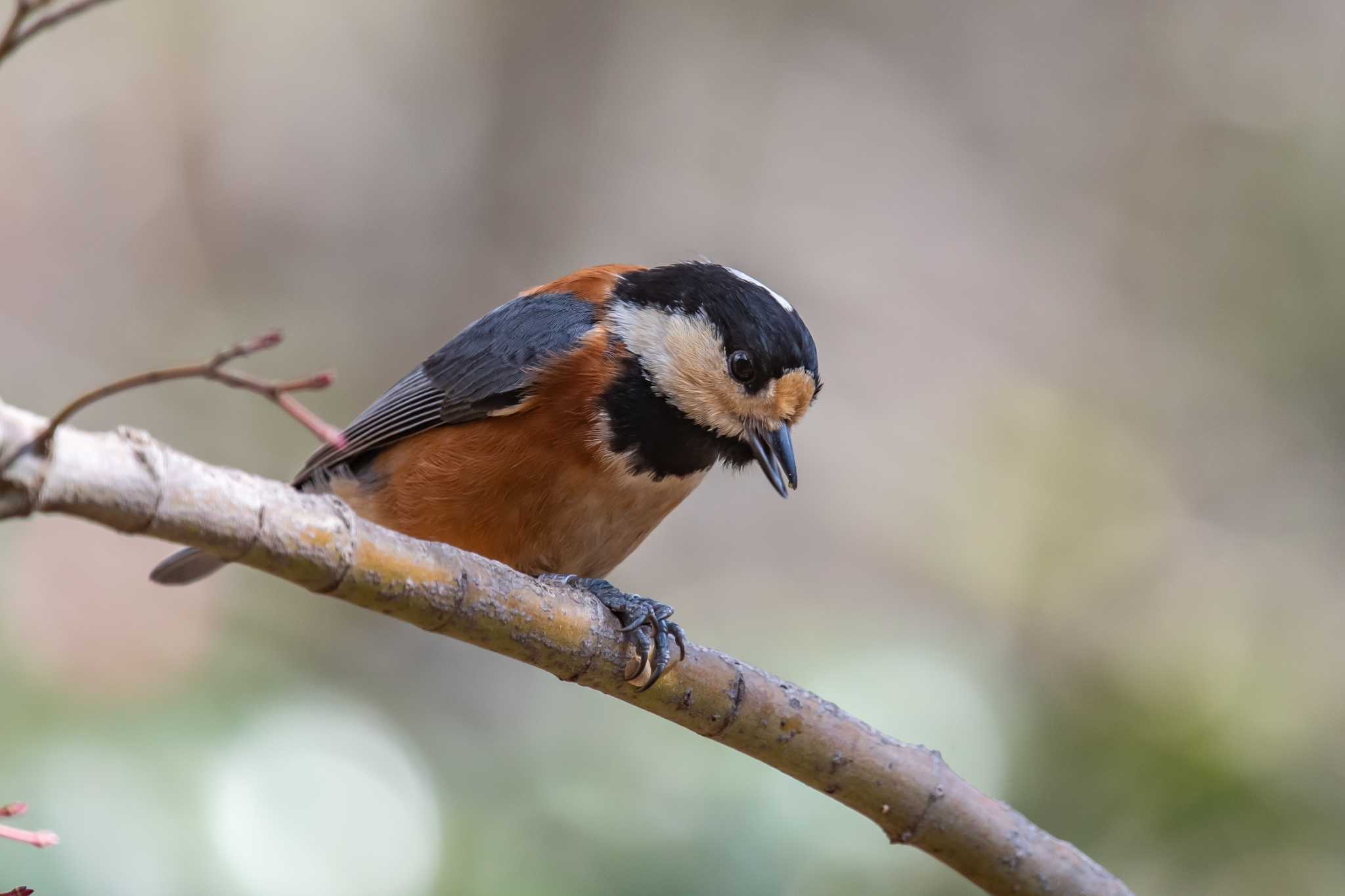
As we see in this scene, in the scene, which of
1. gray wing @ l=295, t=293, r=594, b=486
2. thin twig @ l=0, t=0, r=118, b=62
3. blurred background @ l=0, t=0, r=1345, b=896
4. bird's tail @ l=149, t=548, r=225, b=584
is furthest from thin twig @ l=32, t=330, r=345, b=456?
bird's tail @ l=149, t=548, r=225, b=584

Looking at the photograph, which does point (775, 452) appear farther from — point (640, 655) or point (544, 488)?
point (640, 655)

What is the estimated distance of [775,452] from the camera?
121 inches

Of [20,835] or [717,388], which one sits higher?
[717,388]

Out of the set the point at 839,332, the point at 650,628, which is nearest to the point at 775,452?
the point at 650,628

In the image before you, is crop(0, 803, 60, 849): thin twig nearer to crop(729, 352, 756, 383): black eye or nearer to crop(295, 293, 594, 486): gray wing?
crop(295, 293, 594, 486): gray wing

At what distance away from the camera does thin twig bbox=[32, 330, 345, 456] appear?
1.17 m

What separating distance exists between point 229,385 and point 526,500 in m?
1.76

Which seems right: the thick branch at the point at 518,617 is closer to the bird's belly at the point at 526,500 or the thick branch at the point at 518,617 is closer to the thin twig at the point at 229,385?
the thin twig at the point at 229,385

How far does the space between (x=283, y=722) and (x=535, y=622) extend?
4.08 ft

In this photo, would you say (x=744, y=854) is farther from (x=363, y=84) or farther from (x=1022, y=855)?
(x=363, y=84)

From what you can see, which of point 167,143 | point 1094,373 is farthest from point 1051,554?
point 167,143

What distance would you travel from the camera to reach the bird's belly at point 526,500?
9.78 ft

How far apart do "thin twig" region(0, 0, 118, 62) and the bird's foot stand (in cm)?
145

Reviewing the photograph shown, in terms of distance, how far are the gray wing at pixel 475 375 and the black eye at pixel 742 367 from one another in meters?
0.39
